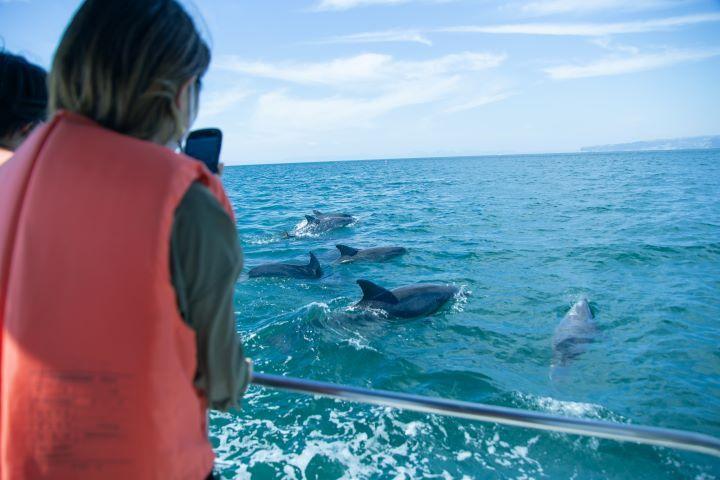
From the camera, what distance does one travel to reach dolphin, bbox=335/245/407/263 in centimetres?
1447

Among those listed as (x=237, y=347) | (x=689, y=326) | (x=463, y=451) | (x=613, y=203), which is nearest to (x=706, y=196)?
(x=613, y=203)

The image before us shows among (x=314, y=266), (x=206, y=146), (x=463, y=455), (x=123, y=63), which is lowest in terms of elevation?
(x=463, y=455)

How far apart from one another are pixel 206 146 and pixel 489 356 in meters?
7.01

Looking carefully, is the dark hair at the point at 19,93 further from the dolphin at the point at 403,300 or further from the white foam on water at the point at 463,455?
the dolphin at the point at 403,300

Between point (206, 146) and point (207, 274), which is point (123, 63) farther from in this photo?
point (206, 146)

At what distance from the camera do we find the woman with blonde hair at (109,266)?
1248mm

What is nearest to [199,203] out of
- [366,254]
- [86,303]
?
[86,303]

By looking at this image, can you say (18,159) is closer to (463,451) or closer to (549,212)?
(463,451)

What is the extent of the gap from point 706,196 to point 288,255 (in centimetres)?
2838

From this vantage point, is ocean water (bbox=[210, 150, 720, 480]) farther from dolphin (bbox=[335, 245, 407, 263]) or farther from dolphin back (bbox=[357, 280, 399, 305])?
dolphin (bbox=[335, 245, 407, 263])

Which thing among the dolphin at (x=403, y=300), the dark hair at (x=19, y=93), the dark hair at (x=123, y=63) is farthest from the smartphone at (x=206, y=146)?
the dolphin at (x=403, y=300)

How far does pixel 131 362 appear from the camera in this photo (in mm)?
1295

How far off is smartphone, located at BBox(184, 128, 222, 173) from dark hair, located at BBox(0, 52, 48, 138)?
1428 mm

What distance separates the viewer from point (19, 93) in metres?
2.87
